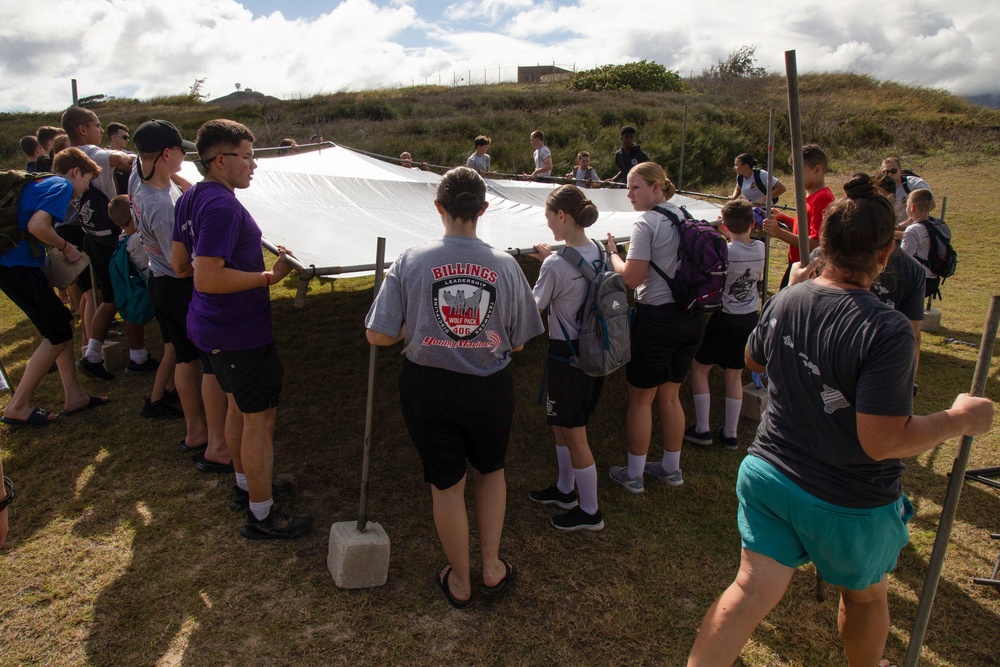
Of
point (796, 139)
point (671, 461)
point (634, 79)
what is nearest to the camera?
point (796, 139)

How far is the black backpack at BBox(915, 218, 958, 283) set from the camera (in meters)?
5.22

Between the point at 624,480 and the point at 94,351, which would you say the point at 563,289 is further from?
the point at 94,351

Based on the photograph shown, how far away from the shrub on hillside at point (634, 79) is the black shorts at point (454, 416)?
136 feet

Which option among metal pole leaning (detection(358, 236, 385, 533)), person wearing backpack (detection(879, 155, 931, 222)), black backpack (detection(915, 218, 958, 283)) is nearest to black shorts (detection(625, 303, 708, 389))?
metal pole leaning (detection(358, 236, 385, 533))

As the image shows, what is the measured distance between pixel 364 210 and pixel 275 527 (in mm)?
3322

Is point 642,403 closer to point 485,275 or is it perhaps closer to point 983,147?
point 485,275

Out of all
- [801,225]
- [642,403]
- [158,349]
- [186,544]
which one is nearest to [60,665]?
[186,544]

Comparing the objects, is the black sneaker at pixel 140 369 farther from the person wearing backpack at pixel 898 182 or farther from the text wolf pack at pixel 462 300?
the person wearing backpack at pixel 898 182

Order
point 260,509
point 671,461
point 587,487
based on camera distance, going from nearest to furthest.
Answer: point 260,509 < point 587,487 < point 671,461

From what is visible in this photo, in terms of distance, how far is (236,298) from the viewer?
9.16ft

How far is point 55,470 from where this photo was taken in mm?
3686

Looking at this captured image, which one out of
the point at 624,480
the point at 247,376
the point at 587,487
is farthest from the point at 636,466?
the point at 247,376

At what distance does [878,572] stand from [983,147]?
2375 centimetres

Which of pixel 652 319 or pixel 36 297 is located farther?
pixel 36 297
